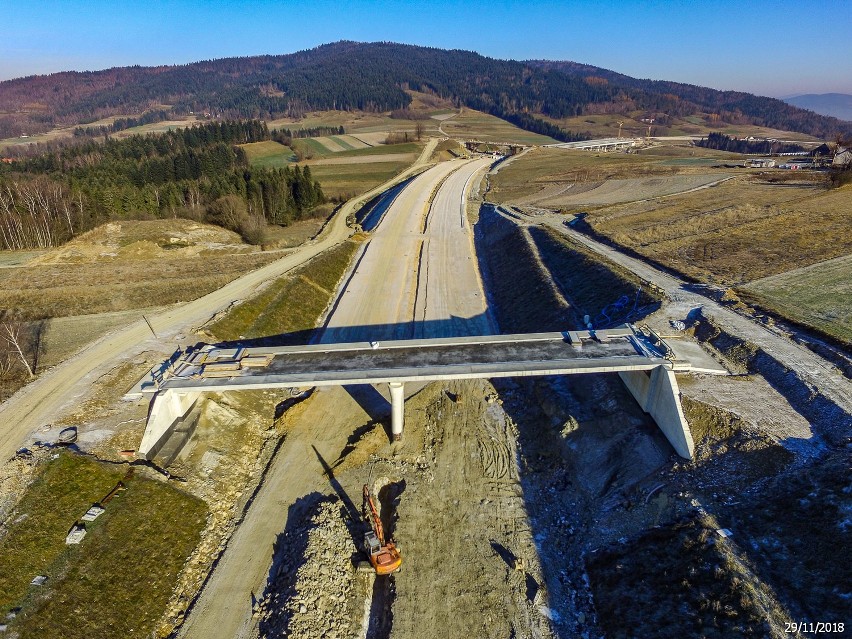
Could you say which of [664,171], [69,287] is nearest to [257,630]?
[69,287]

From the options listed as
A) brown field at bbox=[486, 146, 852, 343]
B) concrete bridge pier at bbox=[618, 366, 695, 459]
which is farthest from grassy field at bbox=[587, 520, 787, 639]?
brown field at bbox=[486, 146, 852, 343]

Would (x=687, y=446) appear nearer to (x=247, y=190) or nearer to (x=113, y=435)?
(x=113, y=435)

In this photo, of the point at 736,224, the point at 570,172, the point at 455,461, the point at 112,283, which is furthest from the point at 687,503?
the point at 570,172

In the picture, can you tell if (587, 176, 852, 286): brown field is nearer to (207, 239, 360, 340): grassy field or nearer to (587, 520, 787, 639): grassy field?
(587, 520, 787, 639): grassy field

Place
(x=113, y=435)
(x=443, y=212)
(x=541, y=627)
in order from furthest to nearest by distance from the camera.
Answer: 1. (x=443, y=212)
2. (x=113, y=435)
3. (x=541, y=627)

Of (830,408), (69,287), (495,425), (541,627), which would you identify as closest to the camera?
(541,627)

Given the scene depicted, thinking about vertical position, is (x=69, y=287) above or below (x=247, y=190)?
below

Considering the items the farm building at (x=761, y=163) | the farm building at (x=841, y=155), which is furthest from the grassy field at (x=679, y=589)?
the farm building at (x=761, y=163)

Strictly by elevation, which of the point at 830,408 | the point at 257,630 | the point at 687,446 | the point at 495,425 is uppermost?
the point at 830,408
